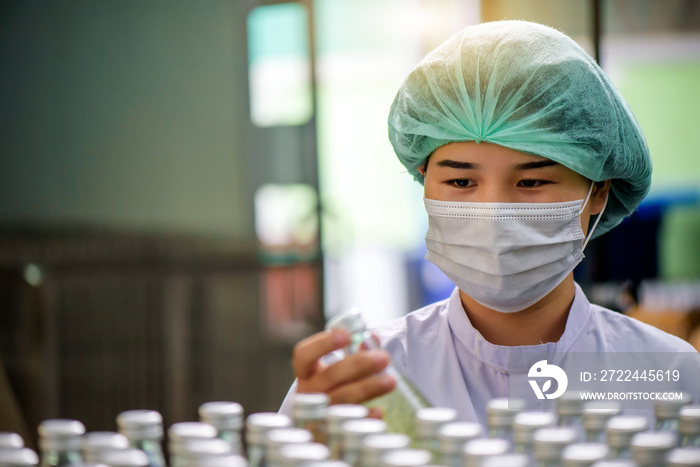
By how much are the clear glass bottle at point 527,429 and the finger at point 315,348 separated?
0.27 m

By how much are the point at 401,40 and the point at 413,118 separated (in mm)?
3727

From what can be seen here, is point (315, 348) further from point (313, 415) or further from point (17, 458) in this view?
point (17, 458)

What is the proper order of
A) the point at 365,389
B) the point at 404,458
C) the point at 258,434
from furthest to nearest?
the point at 365,389
the point at 258,434
the point at 404,458

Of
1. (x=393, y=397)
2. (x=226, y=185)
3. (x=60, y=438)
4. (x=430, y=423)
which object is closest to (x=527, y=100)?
(x=393, y=397)

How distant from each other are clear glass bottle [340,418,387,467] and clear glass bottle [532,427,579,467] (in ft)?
0.51

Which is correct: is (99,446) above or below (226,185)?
below

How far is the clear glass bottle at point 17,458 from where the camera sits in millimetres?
759

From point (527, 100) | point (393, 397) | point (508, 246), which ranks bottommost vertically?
point (393, 397)

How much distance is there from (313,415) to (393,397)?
0.59 ft

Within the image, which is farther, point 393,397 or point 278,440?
point 393,397

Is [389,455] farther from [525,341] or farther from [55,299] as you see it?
[55,299]

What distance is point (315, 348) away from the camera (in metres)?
1.01

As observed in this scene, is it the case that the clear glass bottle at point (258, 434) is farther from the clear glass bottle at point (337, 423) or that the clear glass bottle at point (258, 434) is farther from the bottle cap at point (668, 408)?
the bottle cap at point (668, 408)

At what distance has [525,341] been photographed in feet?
4.76
